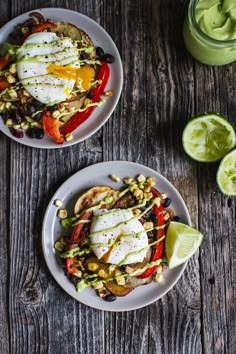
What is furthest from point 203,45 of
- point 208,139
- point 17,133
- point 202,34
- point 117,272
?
point 117,272

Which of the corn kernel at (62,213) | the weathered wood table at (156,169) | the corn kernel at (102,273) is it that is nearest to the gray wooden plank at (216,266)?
the weathered wood table at (156,169)

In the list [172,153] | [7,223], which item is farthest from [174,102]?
[7,223]

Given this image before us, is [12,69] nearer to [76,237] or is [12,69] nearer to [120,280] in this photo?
[76,237]

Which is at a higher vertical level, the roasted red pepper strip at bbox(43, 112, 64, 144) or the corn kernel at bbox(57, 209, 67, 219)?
the roasted red pepper strip at bbox(43, 112, 64, 144)

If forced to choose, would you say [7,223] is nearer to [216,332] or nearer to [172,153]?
[172,153]

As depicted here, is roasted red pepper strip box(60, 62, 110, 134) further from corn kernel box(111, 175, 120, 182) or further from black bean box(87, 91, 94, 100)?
corn kernel box(111, 175, 120, 182)

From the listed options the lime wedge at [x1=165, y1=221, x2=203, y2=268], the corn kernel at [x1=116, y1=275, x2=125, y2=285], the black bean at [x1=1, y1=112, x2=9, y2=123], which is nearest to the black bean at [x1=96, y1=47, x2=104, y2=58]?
the black bean at [x1=1, y1=112, x2=9, y2=123]

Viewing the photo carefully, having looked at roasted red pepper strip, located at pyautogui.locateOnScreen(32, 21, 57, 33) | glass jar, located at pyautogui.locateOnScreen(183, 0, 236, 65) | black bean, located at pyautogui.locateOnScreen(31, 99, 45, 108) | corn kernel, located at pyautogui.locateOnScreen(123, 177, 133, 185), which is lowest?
corn kernel, located at pyautogui.locateOnScreen(123, 177, 133, 185)
